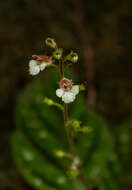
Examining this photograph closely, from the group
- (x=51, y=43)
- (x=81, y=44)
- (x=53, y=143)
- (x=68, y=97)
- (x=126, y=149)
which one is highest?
(x=81, y=44)

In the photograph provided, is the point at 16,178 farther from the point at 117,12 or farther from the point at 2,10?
the point at 117,12

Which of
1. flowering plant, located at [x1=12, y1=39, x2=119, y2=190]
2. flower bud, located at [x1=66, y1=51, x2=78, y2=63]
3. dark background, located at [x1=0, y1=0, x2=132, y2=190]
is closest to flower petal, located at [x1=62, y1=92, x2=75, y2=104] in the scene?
flower bud, located at [x1=66, y1=51, x2=78, y2=63]

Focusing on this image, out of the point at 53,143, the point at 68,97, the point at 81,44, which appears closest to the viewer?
the point at 68,97

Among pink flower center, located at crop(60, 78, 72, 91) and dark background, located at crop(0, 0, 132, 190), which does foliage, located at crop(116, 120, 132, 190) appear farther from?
pink flower center, located at crop(60, 78, 72, 91)

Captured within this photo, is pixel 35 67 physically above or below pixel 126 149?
below

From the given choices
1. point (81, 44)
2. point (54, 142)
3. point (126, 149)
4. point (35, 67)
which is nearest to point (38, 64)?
point (35, 67)

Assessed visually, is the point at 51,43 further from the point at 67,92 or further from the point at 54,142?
the point at 54,142
